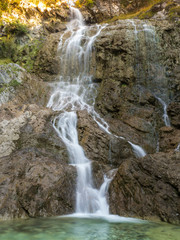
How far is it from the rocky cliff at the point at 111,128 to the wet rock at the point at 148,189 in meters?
0.02


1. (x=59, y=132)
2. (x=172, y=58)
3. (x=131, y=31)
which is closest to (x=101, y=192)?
(x=59, y=132)

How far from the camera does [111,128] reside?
1027cm

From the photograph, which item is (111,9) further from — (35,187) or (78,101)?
(35,187)

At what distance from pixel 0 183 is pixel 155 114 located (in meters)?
8.53

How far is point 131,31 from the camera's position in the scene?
13.6 m

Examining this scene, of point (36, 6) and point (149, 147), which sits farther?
point (36, 6)

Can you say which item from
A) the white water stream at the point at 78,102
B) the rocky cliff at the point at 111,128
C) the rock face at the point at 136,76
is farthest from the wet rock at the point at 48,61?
the rock face at the point at 136,76

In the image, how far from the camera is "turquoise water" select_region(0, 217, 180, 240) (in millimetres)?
3730

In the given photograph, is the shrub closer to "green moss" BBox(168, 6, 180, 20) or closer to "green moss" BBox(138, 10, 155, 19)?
"green moss" BBox(138, 10, 155, 19)

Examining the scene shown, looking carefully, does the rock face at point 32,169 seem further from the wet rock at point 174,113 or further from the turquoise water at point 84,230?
the wet rock at point 174,113

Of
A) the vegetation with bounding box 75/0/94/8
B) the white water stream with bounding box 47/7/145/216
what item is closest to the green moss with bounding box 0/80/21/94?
the white water stream with bounding box 47/7/145/216

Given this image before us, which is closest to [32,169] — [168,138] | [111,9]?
[168,138]

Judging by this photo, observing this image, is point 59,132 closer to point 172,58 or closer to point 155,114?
point 155,114

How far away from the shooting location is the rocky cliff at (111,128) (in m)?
5.71
